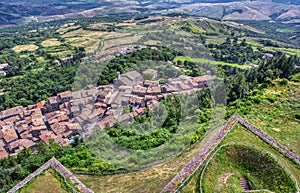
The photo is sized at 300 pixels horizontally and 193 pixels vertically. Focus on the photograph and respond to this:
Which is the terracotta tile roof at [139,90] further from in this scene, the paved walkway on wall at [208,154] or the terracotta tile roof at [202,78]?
the paved walkway on wall at [208,154]

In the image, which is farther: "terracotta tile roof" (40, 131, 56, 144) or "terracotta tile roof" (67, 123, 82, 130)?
"terracotta tile roof" (67, 123, 82, 130)

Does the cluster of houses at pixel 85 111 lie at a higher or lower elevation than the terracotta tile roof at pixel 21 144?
higher

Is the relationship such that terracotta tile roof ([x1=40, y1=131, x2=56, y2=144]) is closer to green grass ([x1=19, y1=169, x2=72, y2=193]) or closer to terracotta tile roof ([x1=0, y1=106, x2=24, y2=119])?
terracotta tile roof ([x1=0, y1=106, x2=24, y2=119])

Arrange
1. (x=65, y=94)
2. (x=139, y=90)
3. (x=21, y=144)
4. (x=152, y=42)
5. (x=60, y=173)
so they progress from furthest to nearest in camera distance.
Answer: (x=152, y=42)
(x=65, y=94)
(x=139, y=90)
(x=21, y=144)
(x=60, y=173)

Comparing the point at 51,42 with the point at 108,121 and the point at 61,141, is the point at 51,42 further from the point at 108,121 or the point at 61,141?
the point at 108,121

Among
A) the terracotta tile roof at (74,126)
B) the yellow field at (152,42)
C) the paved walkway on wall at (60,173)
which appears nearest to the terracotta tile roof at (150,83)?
the yellow field at (152,42)

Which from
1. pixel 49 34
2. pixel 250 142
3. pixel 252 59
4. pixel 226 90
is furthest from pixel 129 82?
pixel 49 34

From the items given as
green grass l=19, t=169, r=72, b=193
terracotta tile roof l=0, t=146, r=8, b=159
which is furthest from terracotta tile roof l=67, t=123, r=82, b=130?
green grass l=19, t=169, r=72, b=193

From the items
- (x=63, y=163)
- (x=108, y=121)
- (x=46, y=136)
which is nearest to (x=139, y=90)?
(x=108, y=121)

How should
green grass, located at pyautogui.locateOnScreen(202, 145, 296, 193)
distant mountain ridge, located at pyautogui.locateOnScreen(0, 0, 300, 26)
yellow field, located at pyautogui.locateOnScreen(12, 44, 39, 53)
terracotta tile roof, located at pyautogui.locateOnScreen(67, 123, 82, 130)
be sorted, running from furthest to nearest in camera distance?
distant mountain ridge, located at pyautogui.locateOnScreen(0, 0, 300, 26), yellow field, located at pyautogui.locateOnScreen(12, 44, 39, 53), terracotta tile roof, located at pyautogui.locateOnScreen(67, 123, 82, 130), green grass, located at pyautogui.locateOnScreen(202, 145, 296, 193)
